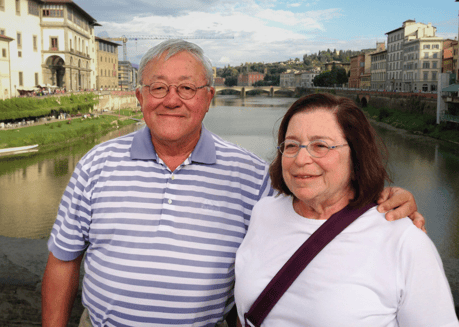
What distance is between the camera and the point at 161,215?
1.14 m

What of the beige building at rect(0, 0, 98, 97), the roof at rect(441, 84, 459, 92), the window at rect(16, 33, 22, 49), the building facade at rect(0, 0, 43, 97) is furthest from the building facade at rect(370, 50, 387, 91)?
the window at rect(16, 33, 22, 49)

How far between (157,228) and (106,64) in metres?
42.9

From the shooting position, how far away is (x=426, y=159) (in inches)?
666

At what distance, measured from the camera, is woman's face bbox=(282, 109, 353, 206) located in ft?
3.03

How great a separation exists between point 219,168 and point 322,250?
43cm

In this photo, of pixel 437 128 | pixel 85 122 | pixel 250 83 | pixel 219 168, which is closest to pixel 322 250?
pixel 219 168

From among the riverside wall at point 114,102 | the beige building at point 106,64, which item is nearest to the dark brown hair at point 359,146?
the riverside wall at point 114,102

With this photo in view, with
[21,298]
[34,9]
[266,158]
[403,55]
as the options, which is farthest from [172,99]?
[403,55]

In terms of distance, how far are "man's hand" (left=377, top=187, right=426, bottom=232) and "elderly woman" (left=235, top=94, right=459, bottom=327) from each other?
0.01 meters

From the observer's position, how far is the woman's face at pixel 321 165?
92 cm

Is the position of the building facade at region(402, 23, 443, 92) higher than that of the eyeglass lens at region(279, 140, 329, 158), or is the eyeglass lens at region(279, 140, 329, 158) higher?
the building facade at region(402, 23, 443, 92)

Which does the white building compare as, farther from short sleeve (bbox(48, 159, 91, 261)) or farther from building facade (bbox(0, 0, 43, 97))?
short sleeve (bbox(48, 159, 91, 261))

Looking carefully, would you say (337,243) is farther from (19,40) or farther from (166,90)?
(19,40)

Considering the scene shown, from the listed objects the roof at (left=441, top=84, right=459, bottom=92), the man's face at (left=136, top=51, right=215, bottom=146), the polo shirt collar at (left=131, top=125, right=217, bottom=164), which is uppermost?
the roof at (left=441, top=84, right=459, bottom=92)
